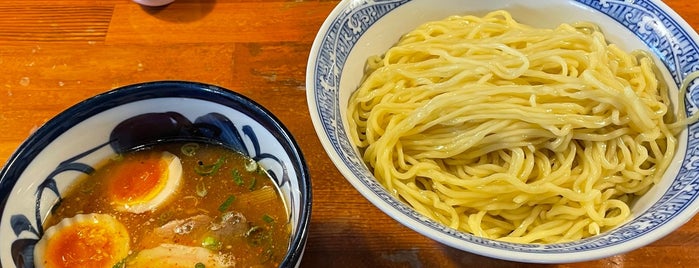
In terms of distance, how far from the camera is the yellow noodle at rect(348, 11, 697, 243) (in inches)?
53.8

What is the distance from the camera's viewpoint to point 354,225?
1461mm

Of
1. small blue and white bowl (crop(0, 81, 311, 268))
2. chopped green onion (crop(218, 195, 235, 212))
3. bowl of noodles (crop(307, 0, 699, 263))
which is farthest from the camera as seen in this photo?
bowl of noodles (crop(307, 0, 699, 263))

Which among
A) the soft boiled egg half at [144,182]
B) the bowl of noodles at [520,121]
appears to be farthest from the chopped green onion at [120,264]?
the bowl of noodles at [520,121]

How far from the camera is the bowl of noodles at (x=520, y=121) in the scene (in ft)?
4.38

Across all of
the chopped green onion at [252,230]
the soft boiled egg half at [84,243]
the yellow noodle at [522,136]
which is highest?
the yellow noodle at [522,136]

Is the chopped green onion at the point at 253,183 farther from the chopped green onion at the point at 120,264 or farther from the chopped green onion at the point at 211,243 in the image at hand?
the chopped green onion at the point at 120,264

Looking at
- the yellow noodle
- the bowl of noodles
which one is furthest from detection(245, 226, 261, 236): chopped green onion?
the yellow noodle

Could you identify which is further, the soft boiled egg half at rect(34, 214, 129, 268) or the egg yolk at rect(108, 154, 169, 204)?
the egg yolk at rect(108, 154, 169, 204)

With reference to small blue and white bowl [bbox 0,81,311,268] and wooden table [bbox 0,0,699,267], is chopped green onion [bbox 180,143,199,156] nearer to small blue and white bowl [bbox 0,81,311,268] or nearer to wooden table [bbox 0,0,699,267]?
small blue and white bowl [bbox 0,81,311,268]

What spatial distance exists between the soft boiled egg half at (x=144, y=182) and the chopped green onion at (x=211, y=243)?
5.5 inches

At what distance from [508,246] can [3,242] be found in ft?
3.04

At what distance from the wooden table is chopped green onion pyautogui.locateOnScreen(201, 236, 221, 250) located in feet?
1.13

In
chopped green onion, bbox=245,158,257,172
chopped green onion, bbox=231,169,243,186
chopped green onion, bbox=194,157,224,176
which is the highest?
chopped green onion, bbox=245,158,257,172

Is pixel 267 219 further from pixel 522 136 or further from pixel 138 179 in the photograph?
pixel 522 136
